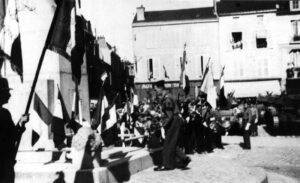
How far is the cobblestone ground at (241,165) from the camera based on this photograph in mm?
7672

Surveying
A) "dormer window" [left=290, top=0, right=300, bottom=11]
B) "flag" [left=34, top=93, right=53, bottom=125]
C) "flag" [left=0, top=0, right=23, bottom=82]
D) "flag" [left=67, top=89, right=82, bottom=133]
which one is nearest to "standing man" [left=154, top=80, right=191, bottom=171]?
"flag" [left=67, top=89, right=82, bottom=133]

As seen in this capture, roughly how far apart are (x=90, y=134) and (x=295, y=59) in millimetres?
36227

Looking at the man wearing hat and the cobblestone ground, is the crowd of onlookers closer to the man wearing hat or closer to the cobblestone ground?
the cobblestone ground

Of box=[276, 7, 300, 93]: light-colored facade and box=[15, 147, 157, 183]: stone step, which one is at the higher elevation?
box=[276, 7, 300, 93]: light-colored facade

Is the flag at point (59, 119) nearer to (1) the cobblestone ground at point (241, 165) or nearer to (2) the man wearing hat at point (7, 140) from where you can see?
(1) the cobblestone ground at point (241, 165)

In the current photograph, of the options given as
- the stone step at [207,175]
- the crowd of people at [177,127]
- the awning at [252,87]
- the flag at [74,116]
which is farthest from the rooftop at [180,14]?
the flag at [74,116]

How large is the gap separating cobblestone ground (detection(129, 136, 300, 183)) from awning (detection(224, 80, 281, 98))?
2419 cm

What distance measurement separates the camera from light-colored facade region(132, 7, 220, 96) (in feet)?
136

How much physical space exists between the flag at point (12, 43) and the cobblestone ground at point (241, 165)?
3.02 m

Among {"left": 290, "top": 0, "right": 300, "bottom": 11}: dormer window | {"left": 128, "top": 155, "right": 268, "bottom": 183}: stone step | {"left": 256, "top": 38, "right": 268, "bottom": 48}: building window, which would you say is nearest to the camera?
{"left": 128, "top": 155, "right": 268, "bottom": 183}: stone step

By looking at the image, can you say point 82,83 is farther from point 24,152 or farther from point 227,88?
point 227,88

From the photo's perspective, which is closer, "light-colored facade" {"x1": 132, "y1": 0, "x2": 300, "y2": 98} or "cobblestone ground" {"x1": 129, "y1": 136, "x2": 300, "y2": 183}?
"cobblestone ground" {"x1": 129, "y1": 136, "x2": 300, "y2": 183}

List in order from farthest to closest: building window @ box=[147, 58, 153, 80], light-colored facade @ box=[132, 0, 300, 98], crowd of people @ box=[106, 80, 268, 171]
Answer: building window @ box=[147, 58, 153, 80]
light-colored facade @ box=[132, 0, 300, 98]
crowd of people @ box=[106, 80, 268, 171]

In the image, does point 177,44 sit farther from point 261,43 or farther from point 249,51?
point 261,43
